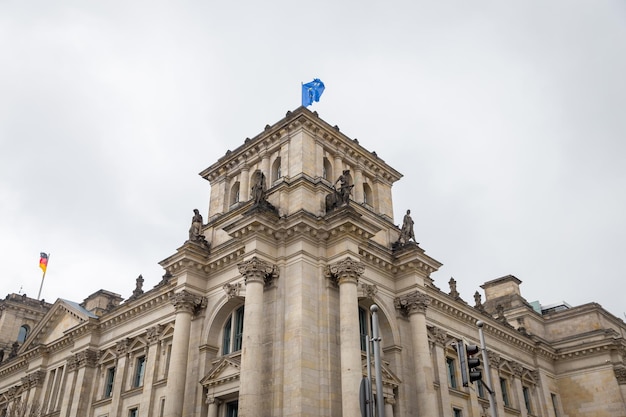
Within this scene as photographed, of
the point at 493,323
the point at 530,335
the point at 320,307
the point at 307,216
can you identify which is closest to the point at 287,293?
the point at 320,307

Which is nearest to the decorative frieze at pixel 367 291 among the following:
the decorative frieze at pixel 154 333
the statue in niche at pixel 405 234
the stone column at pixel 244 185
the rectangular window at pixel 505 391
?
the statue in niche at pixel 405 234

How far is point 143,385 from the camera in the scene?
34781mm

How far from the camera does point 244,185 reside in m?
35.5

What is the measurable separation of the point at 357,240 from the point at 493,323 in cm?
2045

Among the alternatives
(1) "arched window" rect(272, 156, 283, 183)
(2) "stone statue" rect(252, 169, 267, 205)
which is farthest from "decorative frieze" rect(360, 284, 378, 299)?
(1) "arched window" rect(272, 156, 283, 183)

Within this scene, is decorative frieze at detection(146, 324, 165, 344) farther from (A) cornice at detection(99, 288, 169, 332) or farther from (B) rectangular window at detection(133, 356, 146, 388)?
(B) rectangular window at detection(133, 356, 146, 388)

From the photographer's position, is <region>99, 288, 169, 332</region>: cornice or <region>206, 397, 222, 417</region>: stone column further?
<region>99, 288, 169, 332</region>: cornice

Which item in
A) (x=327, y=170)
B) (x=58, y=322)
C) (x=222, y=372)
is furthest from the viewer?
(x=58, y=322)

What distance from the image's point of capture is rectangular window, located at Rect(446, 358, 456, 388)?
3770cm

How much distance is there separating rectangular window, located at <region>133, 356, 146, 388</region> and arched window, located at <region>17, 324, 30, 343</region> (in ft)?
116

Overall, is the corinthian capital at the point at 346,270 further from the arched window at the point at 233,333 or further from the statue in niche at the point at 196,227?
the statue in niche at the point at 196,227

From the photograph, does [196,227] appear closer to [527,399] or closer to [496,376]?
[496,376]

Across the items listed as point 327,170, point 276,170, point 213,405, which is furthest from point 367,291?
point 213,405

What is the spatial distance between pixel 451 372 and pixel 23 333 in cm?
5131
